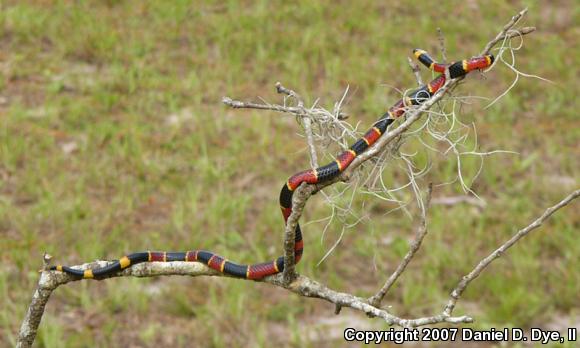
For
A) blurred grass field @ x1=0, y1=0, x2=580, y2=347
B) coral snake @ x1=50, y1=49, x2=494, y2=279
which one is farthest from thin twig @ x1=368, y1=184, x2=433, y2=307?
blurred grass field @ x1=0, y1=0, x2=580, y2=347

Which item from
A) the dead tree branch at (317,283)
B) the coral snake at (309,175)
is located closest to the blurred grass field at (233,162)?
the coral snake at (309,175)

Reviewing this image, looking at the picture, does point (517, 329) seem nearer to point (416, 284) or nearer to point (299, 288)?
point (416, 284)

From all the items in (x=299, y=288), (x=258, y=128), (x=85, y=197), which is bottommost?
A: (x=299, y=288)

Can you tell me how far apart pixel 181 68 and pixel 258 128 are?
1.41 metres

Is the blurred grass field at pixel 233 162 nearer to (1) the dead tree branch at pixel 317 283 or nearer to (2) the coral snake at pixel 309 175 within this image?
(2) the coral snake at pixel 309 175

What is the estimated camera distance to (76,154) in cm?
681

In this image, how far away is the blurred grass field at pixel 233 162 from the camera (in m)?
5.41

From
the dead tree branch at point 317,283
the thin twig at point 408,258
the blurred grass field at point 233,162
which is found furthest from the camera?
the blurred grass field at point 233,162

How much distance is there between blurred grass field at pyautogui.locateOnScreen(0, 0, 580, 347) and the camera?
5406mm

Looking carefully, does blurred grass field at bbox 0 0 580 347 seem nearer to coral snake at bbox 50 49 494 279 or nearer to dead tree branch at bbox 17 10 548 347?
coral snake at bbox 50 49 494 279

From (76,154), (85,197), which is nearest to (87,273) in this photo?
(85,197)

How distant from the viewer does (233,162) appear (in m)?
6.85

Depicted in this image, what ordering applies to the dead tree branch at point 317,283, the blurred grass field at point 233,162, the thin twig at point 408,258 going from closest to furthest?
the dead tree branch at point 317,283
the thin twig at point 408,258
the blurred grass field at point 233,162

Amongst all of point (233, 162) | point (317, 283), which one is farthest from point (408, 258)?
point (233, 162)
